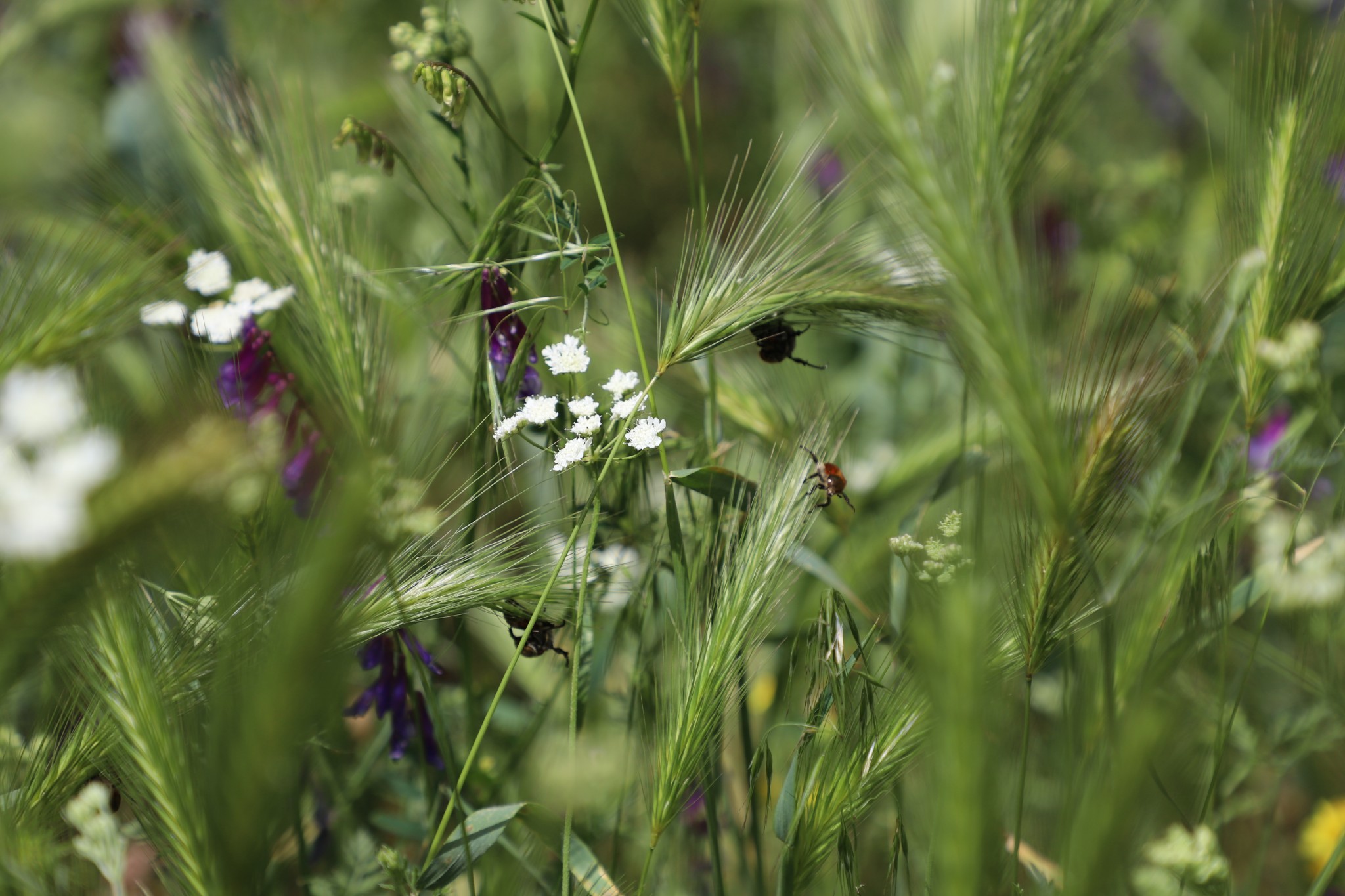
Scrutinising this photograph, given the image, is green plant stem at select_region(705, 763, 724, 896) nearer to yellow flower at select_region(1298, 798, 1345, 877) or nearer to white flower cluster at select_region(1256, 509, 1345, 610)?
white flower cluster at select_region(1256, 509, 1345, 610)

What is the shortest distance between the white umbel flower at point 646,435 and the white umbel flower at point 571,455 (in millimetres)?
38

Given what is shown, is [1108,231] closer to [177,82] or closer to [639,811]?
[639,811]

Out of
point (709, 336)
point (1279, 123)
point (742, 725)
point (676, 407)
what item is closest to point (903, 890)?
point (742, 725)

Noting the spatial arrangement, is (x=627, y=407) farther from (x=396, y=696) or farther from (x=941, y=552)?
(x=396, y=696)

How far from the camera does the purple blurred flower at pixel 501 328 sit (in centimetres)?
85

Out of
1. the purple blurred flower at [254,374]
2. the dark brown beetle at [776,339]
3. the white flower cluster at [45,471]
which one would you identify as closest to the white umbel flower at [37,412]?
the white flower cluster at [45,471]

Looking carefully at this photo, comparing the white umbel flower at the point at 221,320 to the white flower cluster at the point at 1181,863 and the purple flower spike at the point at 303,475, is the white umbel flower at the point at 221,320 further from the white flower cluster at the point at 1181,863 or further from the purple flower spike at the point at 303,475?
the white flower cluster at the point at 1181,863

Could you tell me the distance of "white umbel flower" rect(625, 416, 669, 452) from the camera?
0.69 meters

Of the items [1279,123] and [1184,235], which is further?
[1184,235]

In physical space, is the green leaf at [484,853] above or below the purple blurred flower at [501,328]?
below

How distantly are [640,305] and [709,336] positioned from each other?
0.49 metres

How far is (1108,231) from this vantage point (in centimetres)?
173

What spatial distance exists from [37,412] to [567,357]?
39 cm

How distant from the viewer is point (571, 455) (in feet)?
2.34
